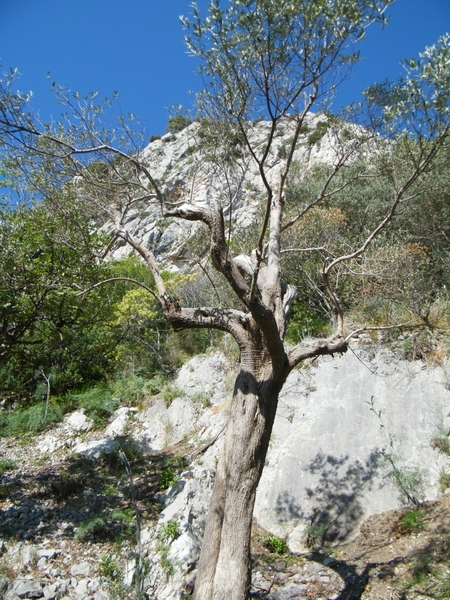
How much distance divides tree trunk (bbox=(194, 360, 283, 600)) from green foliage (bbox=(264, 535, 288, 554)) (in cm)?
201

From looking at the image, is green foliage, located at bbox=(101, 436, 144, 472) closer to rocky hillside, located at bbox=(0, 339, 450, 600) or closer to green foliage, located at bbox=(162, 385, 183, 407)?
rocky hillside, located at bbox=(0, 339, 450, 600)

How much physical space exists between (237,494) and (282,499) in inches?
107

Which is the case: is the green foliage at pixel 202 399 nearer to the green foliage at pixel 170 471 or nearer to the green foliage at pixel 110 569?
the green foliage at pixel 170 471

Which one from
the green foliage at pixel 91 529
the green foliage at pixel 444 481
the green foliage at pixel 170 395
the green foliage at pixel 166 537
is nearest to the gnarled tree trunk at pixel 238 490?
the green foliage at pixel 166 537

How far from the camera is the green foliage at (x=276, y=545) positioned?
5.72 m

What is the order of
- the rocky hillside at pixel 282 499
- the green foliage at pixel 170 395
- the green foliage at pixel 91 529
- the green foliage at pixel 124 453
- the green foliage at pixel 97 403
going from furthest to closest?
the green foliage at pixel 97 403 < the green foliage at pixel 170 395 < the green foliage at pixel 124 453 < the green foliage at pixel 91 529 < the rocky hillside at pixel 282 499

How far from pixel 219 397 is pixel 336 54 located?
6.85 metres

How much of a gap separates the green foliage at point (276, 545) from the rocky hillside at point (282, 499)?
0.02m

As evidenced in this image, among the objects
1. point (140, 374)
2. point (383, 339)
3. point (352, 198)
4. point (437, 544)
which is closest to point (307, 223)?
point (352, 198)

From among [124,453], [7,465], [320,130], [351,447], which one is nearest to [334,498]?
[351,447]

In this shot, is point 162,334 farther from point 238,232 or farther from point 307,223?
point 307,223

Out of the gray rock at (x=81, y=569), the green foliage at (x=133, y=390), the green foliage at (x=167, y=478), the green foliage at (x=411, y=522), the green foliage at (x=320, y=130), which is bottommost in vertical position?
the gray rock at (x=81, y=569)

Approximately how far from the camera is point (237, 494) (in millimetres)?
4051

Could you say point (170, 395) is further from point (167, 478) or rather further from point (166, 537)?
point (166, 537)
